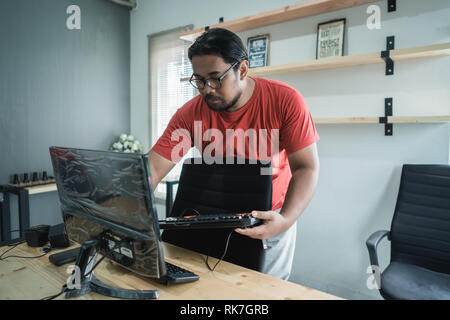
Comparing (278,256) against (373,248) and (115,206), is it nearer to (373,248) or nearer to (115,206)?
(373,248)

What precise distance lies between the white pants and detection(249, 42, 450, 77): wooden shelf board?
1188 millimetres

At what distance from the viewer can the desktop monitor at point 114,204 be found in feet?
2.56

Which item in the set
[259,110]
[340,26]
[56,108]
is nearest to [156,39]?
[56,108]

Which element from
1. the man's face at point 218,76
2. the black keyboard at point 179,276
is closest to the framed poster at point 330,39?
the man's face at point 218,76

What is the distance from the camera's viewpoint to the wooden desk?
90cm

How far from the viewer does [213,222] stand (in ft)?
3.26

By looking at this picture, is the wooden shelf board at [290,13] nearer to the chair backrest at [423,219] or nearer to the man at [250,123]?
the man at [250,123]

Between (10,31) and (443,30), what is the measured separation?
11.1 feet

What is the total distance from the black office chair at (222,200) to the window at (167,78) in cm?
192

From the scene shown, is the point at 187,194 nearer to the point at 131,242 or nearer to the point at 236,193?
the point at 236,193

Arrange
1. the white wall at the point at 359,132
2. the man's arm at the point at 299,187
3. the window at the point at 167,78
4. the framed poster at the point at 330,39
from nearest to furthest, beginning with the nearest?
the man's arm at the point at 299,187 < the white wall at the point at 359,132 < the framed poster at the point at 330,39 < the window at the point at 167,78

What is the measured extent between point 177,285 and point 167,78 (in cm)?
284

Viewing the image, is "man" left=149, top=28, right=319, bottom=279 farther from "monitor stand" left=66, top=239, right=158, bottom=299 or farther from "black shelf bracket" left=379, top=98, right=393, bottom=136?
"black shelf bracket" left=379, top=98, right=393, bottom=136

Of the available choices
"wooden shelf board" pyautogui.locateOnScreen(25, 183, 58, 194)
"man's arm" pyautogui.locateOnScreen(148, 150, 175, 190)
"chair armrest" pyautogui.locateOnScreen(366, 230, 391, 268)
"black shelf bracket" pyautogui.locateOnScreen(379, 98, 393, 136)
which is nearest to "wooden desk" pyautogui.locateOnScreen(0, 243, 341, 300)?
"man's arm" pyautogui.locateOnScreen(148, 150, 175, 190)
